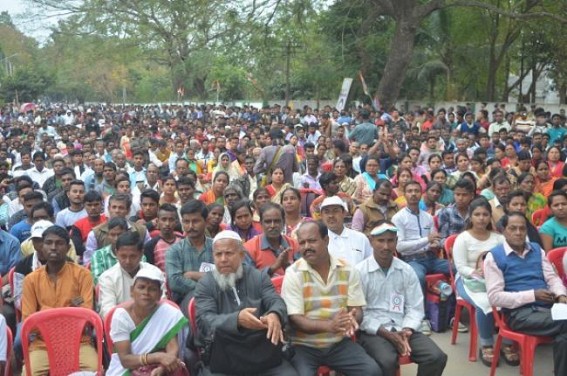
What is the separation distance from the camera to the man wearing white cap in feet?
16.1

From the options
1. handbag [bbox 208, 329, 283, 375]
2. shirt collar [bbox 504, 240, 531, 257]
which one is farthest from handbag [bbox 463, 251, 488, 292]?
handbag [bbox 208, 329, 283, 375]

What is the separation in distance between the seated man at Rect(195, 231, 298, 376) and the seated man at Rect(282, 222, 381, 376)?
5.7 inches

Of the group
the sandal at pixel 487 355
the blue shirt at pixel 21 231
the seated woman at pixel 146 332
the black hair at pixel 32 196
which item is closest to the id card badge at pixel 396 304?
the sandal at pixel 487 355

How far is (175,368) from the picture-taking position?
3.54 metres

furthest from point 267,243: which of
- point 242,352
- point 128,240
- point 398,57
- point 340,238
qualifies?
point 398,57

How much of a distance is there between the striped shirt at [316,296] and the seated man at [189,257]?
99 centimetres

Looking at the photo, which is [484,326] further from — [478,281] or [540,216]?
[540,216]

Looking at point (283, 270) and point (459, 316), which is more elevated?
point (283, 270)

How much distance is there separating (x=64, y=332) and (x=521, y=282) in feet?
10.3

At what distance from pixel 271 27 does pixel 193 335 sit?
15.4m

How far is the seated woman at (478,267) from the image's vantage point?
471cm

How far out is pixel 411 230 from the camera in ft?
19.1

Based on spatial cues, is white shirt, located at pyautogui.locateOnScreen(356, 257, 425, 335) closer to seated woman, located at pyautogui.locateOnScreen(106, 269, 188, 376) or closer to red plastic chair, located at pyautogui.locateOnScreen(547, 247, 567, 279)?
seated woman, located at pyautogui.locateOnScreen(106, 269, 188, 376)

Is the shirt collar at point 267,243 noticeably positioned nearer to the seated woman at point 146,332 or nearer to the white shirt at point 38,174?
the seated woman at point 146,332
